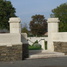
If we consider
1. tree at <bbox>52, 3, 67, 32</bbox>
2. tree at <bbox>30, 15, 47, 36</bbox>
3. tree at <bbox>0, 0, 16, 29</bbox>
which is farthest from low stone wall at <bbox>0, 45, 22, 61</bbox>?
tree at <bbox>30, 15, 47, 36</bbox>

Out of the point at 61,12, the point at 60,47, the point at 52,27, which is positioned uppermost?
the point at 61,12

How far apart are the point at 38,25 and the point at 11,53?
56.5m

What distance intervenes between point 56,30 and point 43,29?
52.1 meters

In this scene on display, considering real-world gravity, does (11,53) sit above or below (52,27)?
below

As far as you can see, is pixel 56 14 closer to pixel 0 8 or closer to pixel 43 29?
pixel 0 8

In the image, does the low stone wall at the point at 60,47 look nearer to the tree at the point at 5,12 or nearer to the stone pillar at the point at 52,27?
the stone pillar at the point at 52,27

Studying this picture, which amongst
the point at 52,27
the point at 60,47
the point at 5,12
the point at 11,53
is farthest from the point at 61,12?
the point at 11,53

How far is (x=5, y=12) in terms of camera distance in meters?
54.5

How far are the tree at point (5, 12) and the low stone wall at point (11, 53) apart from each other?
3846 cm

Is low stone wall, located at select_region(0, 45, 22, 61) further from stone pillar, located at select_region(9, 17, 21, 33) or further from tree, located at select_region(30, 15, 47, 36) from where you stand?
tree, located at select_region(30, 15, 47, 36)

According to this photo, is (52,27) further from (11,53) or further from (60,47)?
(11,53)

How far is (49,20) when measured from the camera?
58.0ft

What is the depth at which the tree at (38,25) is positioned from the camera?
68.8m

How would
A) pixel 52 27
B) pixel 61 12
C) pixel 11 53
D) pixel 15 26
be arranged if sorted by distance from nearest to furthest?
pixel 11 53 < pixel 15 26 < pixel 52 27 < pixel 61 12
